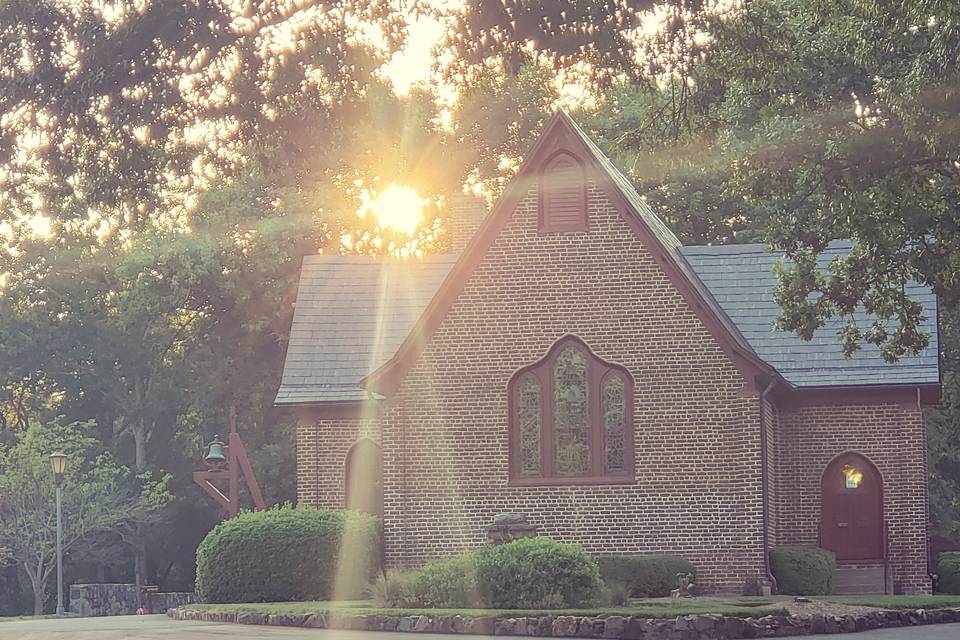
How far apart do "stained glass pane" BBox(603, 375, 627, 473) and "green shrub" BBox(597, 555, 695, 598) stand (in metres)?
2.01

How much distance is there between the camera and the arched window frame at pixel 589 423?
31.5 meters

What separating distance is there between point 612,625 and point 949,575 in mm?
16388

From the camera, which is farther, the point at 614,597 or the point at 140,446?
the point at 140,446

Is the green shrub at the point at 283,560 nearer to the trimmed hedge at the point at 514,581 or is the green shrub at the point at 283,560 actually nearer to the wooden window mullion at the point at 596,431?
the trimmed hedge at the point at 514,581

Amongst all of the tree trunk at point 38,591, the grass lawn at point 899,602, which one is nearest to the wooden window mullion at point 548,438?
the grass lawn at point 899,602

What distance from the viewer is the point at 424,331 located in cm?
3209

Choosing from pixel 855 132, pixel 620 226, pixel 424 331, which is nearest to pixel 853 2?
pixel 855 132

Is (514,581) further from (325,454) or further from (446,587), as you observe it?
(325,454)

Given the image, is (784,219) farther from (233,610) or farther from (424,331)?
(233,610)

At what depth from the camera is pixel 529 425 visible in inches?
1252

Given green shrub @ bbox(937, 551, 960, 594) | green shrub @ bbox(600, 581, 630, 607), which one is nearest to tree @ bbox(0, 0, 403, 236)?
green shrub @ bbox(600, 581, 630, 607)

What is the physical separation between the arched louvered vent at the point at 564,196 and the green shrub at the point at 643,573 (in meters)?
6.20

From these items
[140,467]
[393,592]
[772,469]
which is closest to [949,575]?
[772,469]

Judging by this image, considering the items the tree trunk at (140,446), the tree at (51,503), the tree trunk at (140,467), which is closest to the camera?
the tree at (51,503)
